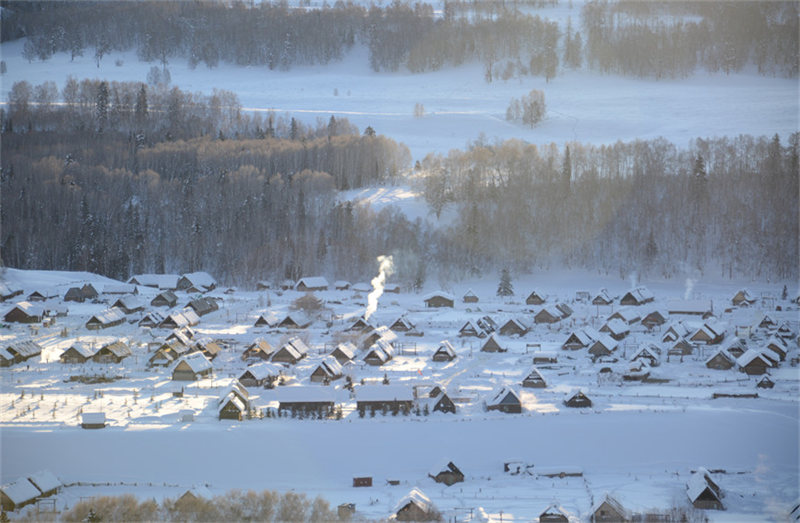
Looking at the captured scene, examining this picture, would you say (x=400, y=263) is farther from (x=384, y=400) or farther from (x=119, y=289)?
(x=384, y=400)

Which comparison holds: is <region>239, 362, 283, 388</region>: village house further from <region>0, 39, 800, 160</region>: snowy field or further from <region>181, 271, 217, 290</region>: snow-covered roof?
<region>0, 39, 800, 160</region>: snowy field


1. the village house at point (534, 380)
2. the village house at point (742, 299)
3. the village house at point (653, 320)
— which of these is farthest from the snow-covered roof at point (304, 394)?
the village house at point (742, 299)

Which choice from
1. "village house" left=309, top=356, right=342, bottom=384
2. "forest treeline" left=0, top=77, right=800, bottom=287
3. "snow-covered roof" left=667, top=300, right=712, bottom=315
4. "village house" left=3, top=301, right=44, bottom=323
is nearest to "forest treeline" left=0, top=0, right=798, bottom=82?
"forest treeline" left=0, top=77, right=800, bottom=287

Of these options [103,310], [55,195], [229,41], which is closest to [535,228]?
[103,310]

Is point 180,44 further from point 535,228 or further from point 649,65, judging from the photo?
point 535,228

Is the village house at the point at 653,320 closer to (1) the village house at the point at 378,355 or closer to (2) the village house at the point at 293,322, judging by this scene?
(1) the village house at the point at 378,355
